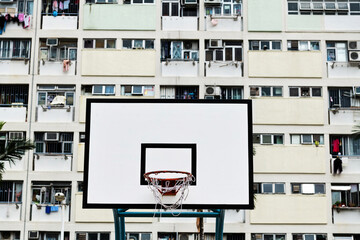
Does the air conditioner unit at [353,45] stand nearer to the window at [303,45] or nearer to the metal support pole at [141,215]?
the window at [303,45]

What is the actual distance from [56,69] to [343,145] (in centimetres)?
1109

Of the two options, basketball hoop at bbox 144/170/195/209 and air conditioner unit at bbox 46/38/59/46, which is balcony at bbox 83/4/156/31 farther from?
basketball hoop at bbox 144/170/195/209

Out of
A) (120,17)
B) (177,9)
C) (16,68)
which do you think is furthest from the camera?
(177,9)

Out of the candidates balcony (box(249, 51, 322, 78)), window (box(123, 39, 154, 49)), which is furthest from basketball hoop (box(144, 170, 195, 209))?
window (box(123, 39, 154, 49))

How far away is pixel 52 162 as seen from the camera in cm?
2092

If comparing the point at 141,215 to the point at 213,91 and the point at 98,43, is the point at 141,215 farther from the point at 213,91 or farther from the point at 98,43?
the point at 98,43

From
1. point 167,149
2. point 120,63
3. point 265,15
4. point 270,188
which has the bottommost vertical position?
point 270,188

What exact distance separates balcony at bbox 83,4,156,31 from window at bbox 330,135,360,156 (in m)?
7.95

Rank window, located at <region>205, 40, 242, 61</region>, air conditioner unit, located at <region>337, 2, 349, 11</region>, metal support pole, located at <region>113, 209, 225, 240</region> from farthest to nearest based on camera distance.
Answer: air conditioner unit, located at <region>337, 2, 349, 11</region>
window, located at <region>205, 40, 242, 61</region>
metal support pole, located at <region>113, 209, 225, 240</region>

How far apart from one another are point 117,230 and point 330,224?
477 inches

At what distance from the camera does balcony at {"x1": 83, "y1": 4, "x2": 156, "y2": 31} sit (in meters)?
21.7

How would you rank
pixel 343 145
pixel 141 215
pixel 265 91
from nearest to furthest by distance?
pixel 141 215 → pixel 343 145 → pixel 265 91

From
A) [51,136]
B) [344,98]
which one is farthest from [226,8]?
[51,136]

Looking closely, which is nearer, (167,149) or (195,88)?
(167,149)
